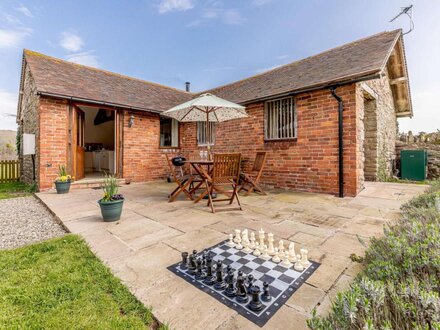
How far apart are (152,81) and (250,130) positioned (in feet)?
23.0

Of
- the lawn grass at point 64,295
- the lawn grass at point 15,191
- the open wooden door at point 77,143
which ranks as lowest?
the lawn grass at point 64,295

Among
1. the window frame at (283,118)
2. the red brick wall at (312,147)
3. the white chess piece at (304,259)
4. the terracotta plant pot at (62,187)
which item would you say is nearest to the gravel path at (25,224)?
the terracotta plant pot at (62,187)

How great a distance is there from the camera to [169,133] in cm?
925

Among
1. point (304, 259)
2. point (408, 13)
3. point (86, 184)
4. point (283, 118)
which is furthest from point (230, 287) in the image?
point (408, 13)

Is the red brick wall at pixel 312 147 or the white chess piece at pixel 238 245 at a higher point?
the red brick wall at pixel 312 147

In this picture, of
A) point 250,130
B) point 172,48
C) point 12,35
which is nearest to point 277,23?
point 250,130

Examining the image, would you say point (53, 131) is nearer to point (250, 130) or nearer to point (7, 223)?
point (7, 223)

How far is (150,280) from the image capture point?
174 centimetres

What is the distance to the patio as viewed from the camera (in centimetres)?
140

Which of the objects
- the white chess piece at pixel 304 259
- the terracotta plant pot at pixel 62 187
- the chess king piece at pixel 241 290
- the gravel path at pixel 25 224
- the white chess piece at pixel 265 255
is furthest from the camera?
the terracotta plant pot at pixel 62 187

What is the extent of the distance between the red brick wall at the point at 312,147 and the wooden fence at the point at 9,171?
10.5 metres

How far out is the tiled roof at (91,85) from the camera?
6.41 meters

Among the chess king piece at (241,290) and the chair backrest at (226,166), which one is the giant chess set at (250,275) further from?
the chair backrest at (226,166)

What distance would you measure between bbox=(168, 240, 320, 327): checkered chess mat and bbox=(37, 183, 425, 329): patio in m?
0.05
